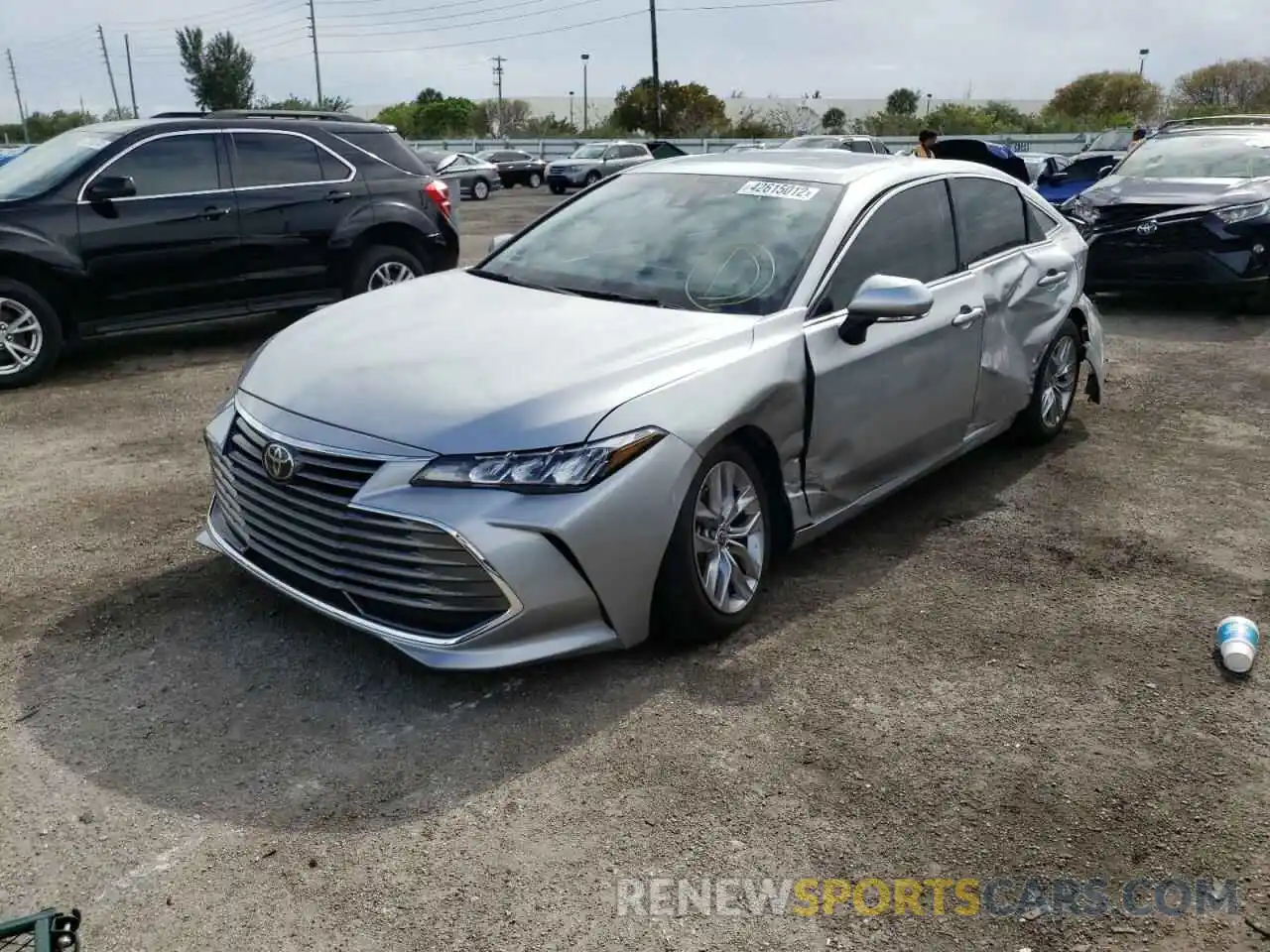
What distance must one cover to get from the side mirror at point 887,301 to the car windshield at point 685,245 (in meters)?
0.26

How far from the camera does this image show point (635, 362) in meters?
3.75

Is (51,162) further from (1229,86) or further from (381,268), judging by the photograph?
(1229,86)

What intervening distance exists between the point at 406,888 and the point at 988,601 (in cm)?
256

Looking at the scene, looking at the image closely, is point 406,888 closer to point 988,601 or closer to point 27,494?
point 988,601

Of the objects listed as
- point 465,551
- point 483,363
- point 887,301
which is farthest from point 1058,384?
point 465,551

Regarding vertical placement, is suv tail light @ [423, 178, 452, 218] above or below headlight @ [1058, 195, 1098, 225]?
above

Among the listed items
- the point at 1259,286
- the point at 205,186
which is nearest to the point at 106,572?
the point at 205,186

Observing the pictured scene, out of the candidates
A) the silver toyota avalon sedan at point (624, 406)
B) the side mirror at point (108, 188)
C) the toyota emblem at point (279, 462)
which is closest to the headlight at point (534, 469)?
the silver toyota avalon sedan at point (624, 406)

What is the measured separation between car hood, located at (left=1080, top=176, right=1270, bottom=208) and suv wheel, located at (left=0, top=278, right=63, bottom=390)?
344 inches

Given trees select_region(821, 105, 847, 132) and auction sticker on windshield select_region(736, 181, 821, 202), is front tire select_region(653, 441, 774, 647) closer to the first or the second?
auction sticker on windshield select_region(736, 181, 821, 202)

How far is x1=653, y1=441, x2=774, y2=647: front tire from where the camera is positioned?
3727mm

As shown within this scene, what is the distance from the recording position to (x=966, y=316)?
508 centimetres

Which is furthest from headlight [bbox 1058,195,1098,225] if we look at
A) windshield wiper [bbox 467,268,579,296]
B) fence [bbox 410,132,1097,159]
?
fence [bbox 410,132,1097,159]

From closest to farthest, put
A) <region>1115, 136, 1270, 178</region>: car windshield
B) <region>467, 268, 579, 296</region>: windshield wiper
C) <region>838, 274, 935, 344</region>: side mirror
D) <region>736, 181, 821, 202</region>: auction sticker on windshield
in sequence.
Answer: <region>838, 274, 935, 344</region>: side mirror → <region>467, 268, 579, 296</region>: windshield wiper → <region>736, 181, 821, 202</region>: auction sticker on windshield → <region>1115, 136, 1270, 178</region>: car windshield
